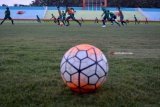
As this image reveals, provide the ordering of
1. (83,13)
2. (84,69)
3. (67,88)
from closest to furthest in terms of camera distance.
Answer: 1. (84,69)
2. (67,88)
3. (83,13)

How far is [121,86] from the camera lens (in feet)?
16.7

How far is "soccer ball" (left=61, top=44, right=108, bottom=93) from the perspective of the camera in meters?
4.38

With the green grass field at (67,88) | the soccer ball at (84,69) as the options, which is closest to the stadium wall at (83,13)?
the green grass field at (67,88)

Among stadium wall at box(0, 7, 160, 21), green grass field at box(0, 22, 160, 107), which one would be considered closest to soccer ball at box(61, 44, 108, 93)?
green grass field at box(0, 22, 160, 107)

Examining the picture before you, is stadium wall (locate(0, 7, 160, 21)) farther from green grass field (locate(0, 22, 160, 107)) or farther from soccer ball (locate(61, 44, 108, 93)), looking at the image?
soccer ball (locate(61, 44, 108, 93))

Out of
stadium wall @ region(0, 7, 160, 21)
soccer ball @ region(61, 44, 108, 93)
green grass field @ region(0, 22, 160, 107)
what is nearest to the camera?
green grass field @ region(0, 22, 160, 107)

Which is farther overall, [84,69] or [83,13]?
[83,13]

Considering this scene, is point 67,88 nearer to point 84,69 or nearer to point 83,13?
point 84,69

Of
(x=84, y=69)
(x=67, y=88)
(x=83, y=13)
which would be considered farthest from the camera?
(x=83, y=13)

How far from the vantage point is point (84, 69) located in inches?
172

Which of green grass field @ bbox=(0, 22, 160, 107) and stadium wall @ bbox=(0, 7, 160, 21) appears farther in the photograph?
stadium wall @ bbox=(0, 7, 160, 21)

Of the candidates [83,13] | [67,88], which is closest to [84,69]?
[67,88]

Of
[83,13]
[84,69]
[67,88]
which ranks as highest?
[84,69]

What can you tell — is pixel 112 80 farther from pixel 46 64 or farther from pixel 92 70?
pixel 46 64
